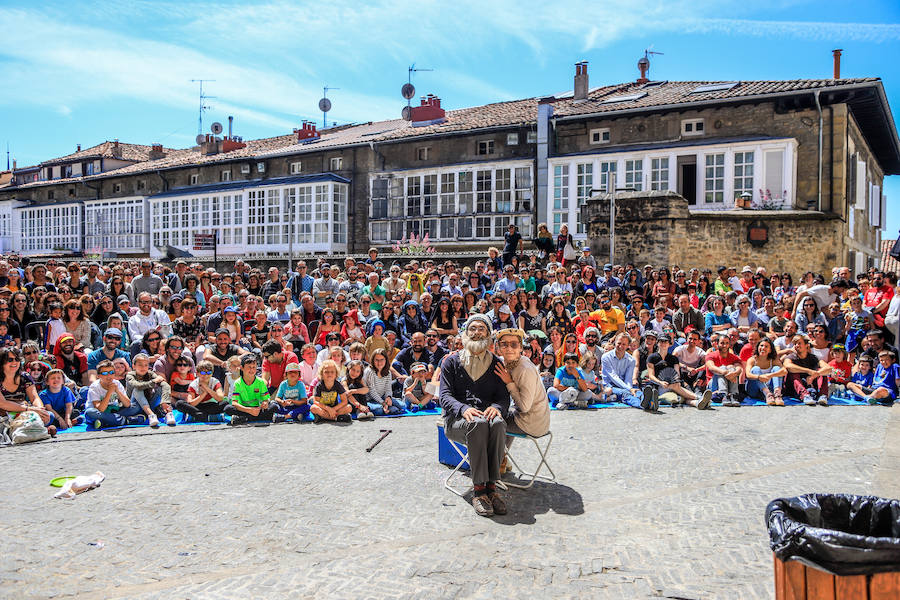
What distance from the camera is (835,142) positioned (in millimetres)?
18578

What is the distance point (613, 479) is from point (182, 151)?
41.3 meters

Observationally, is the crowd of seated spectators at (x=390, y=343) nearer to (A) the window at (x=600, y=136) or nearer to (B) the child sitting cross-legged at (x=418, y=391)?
(B) the child sitting cross-legged at (x=418, y=391)

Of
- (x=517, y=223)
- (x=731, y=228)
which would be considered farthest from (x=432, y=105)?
(x=731, y=228)

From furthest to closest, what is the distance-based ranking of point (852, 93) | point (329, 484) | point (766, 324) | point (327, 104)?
point (327, 104)
point (852, 93)
point (766, 324)
point (329, 484)

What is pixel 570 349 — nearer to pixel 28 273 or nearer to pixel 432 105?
pixel 28 273

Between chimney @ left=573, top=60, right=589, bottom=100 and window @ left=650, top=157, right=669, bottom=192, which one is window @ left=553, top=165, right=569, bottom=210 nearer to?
window @ left=650, top=157, right=669, bottom=192

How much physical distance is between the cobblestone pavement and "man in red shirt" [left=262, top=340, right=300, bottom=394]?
1.39 metres

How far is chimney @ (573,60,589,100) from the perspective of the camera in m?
25.1

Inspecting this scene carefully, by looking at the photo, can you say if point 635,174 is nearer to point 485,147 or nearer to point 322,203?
point 485,147

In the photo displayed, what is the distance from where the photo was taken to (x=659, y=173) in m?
20.5

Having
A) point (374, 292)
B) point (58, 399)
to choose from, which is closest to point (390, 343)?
point (374, 292)

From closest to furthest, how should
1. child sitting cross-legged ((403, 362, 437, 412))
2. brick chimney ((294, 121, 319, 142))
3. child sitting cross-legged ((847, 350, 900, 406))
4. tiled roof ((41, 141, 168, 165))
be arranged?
child sitting cross-legged ((847, 350, 900, 406))
child sitting cross-legged ((403, 362, 437, 412))
brick chimney ((294, 121, 319, 142))
tiled roof ((41, 141, 168, 165))

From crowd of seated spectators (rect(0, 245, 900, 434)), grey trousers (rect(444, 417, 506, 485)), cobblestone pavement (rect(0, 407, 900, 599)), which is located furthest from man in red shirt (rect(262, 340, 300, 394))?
grey trousers (rect(444, 417, 506, 485))

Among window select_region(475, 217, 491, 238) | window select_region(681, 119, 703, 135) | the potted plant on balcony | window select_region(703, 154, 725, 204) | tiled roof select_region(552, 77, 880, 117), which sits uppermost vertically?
tiled roof select_region(552, 77, 880, 117)
